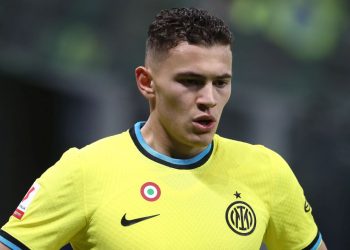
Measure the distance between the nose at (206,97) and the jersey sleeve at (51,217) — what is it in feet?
1.68

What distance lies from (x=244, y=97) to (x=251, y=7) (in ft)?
2.75

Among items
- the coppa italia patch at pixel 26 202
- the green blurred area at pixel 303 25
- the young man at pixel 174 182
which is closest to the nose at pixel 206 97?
the young man at pixel 174 182

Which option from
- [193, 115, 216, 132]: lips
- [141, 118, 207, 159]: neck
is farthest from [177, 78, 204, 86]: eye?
[141, 118, 207, 159]: neck

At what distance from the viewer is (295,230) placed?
10.5 feet

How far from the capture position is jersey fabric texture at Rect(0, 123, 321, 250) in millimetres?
2914

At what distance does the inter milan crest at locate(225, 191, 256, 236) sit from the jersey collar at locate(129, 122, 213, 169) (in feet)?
0.69

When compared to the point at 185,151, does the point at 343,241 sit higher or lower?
lower

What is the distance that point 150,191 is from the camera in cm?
301

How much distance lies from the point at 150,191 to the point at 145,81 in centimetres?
43

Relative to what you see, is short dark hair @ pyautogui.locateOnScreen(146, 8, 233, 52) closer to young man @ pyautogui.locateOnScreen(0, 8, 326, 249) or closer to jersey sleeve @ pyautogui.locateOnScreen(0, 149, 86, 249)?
young man @ pyautogui.locateOnScreen(0, 8, 326, 249)

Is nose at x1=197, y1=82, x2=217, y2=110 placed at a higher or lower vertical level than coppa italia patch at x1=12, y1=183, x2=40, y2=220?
higher

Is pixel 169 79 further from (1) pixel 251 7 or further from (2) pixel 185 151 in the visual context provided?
(1) pixel 251 7

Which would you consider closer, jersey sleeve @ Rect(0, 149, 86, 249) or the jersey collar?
jersey sleeve @ Rect(0, 149, 86, 249)

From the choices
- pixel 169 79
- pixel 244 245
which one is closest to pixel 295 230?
pixel 244 245
